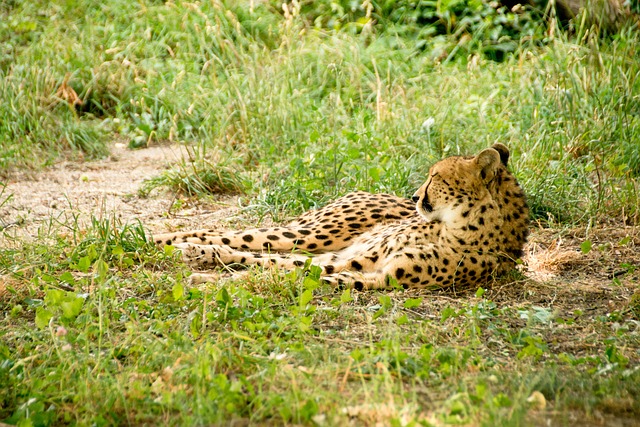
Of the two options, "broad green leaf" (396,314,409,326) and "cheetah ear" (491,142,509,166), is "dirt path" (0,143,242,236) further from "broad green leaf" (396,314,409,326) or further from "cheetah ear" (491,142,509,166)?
"broad green leaf" (396,314,409,326)

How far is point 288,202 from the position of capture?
6055 mm

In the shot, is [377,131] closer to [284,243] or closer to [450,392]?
[284,243]

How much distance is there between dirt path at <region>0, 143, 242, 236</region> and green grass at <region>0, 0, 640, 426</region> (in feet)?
0.55

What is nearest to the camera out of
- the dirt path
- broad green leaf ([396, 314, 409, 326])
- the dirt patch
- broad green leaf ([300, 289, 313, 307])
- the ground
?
the ground

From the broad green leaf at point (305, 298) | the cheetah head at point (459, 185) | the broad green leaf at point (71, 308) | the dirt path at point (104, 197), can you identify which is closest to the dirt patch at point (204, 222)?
the dirt path at point (104, 197)

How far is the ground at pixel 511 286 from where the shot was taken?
3526mm

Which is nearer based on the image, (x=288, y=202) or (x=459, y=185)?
(x=459, y=185)

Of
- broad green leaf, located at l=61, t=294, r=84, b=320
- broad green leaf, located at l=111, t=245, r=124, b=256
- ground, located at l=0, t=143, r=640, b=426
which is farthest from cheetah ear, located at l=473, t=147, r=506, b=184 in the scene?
broad green leaf, located at l=61, t=294, r=84, b=320

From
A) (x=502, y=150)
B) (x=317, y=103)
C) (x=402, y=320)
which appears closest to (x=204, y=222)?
(x=502, y=150)

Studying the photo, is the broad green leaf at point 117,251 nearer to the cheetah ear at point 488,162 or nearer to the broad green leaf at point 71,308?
the broad green leaf at point 71,308

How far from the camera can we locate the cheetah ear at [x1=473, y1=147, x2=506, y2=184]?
4.54 metres

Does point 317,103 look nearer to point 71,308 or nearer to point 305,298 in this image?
point 305,298

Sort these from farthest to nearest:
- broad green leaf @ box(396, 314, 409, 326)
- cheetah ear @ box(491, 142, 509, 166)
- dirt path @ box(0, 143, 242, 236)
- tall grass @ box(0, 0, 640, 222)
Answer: tall grass @ box(0, 0, 640, 222) → dirt path @ box(0, 143, 242, 236) → cheetah ear @ box(491, 142, 509, 166) → broad green leaf @ box(396, 314, 409, 326)

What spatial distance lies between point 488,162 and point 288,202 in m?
1.86
